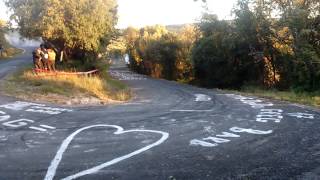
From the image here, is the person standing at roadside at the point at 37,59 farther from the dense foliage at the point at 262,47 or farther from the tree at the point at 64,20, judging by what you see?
the dense foliage at the point at 262,47

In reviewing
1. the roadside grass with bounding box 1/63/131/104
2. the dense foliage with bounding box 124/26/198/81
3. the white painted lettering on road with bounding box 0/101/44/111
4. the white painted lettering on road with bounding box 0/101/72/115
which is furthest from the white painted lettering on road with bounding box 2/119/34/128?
the dense foliage with bounding box 124/26/198/81

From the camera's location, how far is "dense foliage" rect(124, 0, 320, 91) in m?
28.3

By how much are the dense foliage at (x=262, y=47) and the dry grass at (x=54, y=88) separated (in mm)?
12104

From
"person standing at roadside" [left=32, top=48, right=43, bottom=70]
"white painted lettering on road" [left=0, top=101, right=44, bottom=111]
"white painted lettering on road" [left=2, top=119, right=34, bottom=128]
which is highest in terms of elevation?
"person standing at roadside" [left=32, top=48, right=43, bottom=70]

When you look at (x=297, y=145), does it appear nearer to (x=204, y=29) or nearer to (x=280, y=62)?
(x=280, y=62)

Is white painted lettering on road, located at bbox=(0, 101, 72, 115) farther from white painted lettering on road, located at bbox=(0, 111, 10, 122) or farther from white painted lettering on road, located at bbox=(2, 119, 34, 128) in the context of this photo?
white painted lettering on road, located at bbox=(2, 119, 34, 128)

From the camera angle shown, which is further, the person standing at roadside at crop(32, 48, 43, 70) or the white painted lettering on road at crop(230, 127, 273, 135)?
the person standing at roadside at crop(32, 48, 43, 70)

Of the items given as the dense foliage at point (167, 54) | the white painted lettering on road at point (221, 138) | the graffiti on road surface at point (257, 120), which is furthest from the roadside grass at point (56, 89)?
the dense foliage at point (167, 54)

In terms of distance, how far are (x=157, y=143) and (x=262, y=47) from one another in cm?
2340

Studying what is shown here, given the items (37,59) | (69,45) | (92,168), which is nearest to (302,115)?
(92,168)

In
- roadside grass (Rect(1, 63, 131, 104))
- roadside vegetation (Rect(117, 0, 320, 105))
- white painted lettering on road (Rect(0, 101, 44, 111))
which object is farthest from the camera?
roadside vegetation (Rect(117, 0, 320, 105))

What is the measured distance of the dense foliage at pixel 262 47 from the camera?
28.3m

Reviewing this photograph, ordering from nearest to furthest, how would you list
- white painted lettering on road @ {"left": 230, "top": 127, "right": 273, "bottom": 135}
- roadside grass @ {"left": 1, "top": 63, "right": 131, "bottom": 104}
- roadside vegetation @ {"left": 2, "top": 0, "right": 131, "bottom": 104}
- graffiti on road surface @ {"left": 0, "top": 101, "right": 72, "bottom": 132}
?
1. white painted lettering on road @ {"left": 230, "top": 127, "right": 273, "bottom": 135}
2. graffiti on road surface @ {"left": 0, "top": 101, "right": 72, "bottom": 132}
3. roadside grass @ {"left": 1, "top": 63, "right": 131, "bottom": 104}
4. roadside vegetation @ {"left": 2, "top": 0, "right": 131, "bottom": 104}

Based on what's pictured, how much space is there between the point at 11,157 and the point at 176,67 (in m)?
45.4
